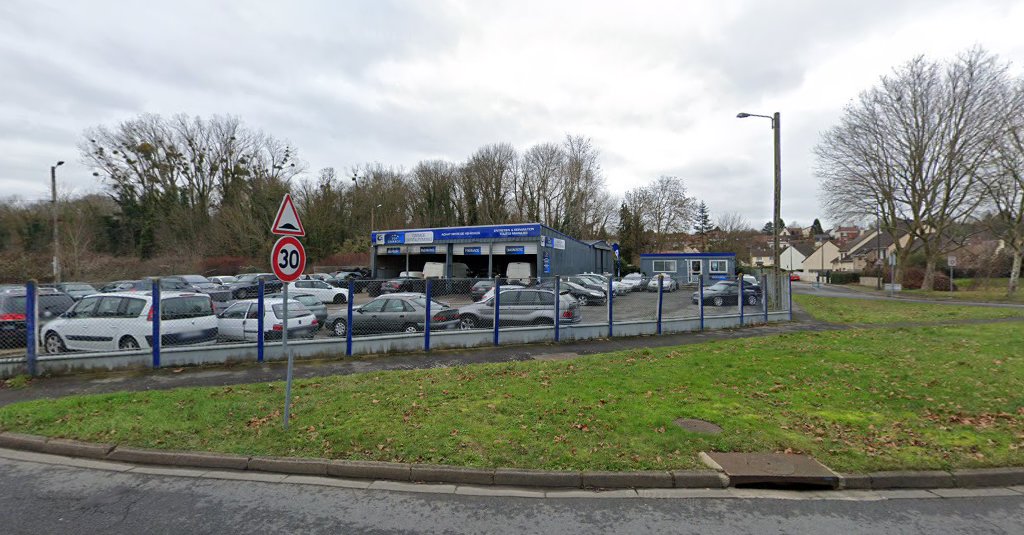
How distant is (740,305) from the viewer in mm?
16156

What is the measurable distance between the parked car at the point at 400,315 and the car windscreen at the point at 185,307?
3069 mm

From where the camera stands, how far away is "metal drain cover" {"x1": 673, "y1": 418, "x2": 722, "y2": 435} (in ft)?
18.0

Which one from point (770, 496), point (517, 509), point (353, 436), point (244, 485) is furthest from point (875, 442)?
point (244, 485)

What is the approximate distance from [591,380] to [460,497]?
4.00 m

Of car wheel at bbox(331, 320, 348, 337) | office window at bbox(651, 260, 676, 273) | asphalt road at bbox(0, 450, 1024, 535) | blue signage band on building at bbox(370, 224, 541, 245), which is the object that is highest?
blue signage band on building at bbox(370, 224, 541, 245)

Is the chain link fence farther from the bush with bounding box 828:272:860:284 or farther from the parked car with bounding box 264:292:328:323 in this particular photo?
the bush with bounding box 828:272:860:284

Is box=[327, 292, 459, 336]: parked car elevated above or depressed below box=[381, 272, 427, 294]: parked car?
below

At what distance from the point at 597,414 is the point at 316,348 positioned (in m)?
7.05

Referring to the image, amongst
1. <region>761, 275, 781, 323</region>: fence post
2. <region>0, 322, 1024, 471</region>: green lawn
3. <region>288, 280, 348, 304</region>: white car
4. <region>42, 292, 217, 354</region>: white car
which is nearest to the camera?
<region>0, 322, 1024, 471</region>: green lawn

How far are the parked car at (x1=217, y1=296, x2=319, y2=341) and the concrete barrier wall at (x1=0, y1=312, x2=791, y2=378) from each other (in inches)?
37.3

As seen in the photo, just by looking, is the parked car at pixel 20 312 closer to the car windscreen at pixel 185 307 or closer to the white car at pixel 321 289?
the car windscreen at pixel 185 307

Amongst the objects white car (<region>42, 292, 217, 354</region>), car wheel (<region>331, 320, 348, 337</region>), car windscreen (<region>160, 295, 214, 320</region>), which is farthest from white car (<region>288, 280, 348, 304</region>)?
white car (<region>42, 292, 217, 354</region>)

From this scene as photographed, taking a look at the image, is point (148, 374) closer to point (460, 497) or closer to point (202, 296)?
point (202, 296)

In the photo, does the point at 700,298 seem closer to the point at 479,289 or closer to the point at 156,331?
the point at 479,289
